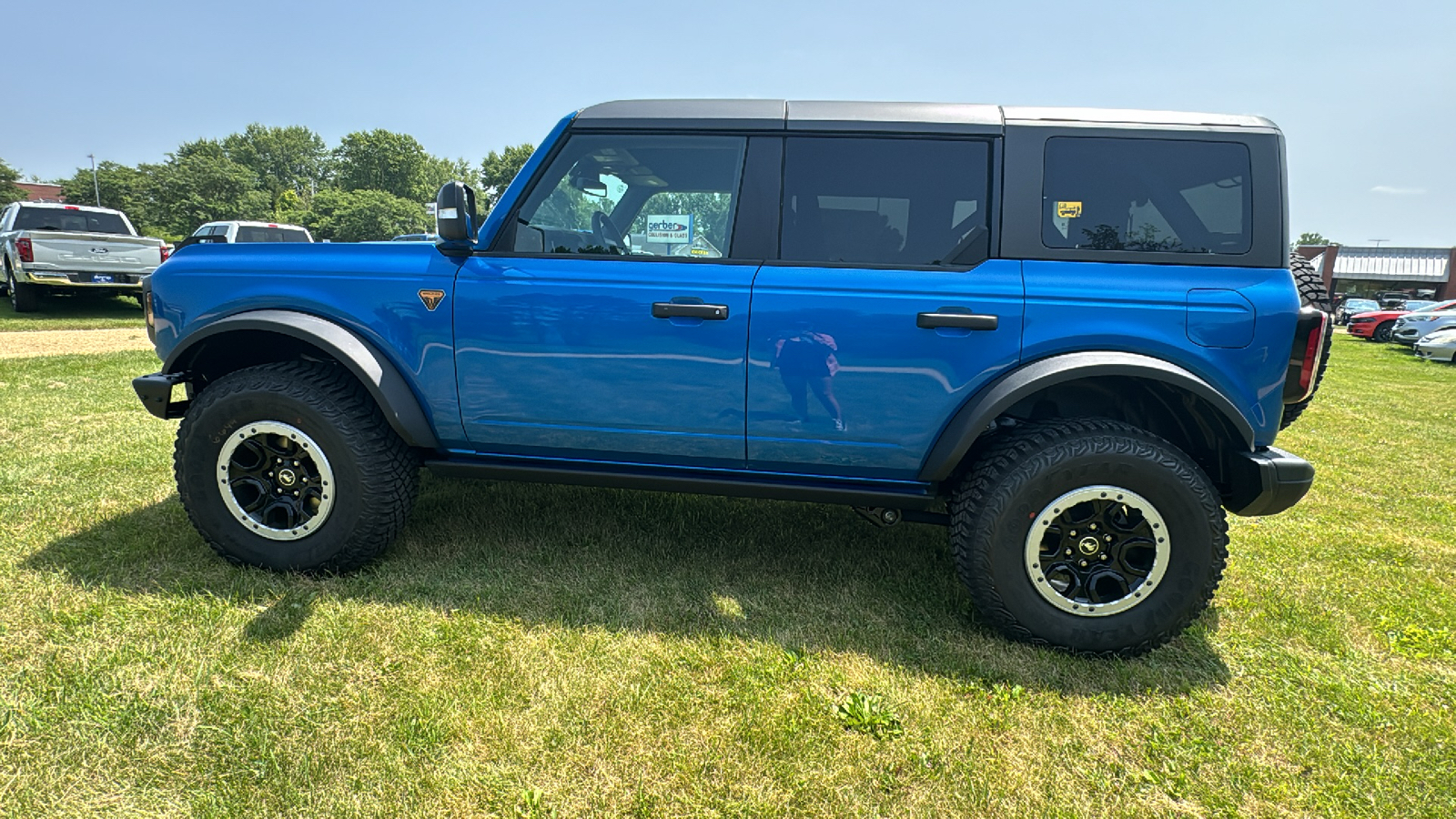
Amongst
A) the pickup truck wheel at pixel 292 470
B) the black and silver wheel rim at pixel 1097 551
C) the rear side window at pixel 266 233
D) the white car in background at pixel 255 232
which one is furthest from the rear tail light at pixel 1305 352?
the rear side window at pixel 266 233

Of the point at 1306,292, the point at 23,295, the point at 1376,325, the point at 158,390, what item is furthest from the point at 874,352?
the point at 1376,325

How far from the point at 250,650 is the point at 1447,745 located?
3834 mm

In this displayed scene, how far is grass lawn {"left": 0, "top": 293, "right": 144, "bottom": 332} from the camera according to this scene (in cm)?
1101

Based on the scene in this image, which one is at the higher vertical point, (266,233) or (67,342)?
(266,233)

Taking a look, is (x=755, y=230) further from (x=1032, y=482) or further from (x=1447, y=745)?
(x=1447, y=745)

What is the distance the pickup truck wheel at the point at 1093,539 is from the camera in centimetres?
255

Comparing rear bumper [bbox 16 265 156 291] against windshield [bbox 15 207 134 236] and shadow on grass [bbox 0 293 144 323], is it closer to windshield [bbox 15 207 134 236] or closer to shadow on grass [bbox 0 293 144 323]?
shadow on grass [bbox 0 293 144 323]

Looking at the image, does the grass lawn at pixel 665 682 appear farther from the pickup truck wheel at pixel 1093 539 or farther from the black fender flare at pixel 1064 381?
the black fender flare at pixel 1064 381

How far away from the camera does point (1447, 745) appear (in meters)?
2.21

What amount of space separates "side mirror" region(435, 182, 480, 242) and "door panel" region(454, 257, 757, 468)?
13cm

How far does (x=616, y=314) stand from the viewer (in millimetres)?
2742

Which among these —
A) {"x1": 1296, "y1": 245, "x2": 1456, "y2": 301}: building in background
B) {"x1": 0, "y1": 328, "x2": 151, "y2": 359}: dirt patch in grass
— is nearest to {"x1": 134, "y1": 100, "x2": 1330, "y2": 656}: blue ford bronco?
{"x1": 0, "y1": 328, "x2": 151, "y2": 359}: dirt patch in grass

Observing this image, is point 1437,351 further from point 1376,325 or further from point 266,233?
point 266,233

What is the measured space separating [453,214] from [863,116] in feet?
5.25
